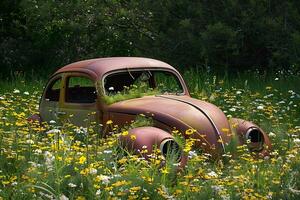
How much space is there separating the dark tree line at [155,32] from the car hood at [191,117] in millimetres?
6006

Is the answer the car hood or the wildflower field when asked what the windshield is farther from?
the wildflower field

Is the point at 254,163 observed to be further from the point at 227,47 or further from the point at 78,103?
the point at 227,47

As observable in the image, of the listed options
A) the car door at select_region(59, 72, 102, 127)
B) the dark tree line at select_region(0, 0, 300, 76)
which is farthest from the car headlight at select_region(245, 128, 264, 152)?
the dark tree line at select_region(0, 0, 300, 76)

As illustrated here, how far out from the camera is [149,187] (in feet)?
14.2

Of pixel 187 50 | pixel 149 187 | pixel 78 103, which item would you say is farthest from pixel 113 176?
pixel 187 50

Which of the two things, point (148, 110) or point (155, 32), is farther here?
point (155, 32)

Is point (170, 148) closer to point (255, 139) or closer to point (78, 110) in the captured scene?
point (255, 139)

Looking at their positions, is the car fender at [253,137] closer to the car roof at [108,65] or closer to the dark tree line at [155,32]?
the car roof at [108,65]

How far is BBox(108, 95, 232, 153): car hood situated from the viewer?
5.78m

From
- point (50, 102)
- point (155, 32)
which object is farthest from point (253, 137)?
point (155, 32)

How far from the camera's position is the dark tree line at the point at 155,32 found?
→ 13281mm

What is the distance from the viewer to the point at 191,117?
5840 millimetres

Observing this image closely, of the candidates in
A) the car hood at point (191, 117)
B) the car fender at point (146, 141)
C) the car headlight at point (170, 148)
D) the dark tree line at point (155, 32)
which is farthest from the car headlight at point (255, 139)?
the dark tree line at point (155, 32)

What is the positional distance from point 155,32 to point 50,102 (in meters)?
9.33
